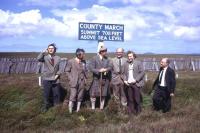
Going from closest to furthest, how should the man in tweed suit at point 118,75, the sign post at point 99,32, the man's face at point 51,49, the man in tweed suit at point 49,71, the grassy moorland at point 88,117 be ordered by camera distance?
the grassy moorland at point 88,117 → the man's face at point 51,49 → the man in tweed suit at point 49,71 → the man in tweed suit at point 118,75 → the sign post at point 99,32

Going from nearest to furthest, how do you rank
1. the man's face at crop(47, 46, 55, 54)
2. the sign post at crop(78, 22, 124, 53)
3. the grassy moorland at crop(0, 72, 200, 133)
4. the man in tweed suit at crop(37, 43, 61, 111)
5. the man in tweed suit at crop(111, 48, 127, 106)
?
the grassy moorland at crop(0, 72, 200, 133) → the man's face at crop(47, 46, 55, 54) → the man in tweed suit at crop(37, 43, 61, 111) → the man in tweed suit at crop(111, 48, 127, 106) → the sign post at crop(78, 22, 124, 53)

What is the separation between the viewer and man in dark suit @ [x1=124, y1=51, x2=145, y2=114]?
1391cm

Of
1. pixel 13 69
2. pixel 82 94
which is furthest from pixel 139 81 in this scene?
pixel 13 69

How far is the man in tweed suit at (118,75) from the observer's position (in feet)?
46.0

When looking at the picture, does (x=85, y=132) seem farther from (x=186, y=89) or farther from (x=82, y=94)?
(x=186, y=89)

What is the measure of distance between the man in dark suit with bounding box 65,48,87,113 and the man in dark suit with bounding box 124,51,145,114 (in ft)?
4.24

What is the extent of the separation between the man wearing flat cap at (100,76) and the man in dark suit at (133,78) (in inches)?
23.4

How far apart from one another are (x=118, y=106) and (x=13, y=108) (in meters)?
3.39

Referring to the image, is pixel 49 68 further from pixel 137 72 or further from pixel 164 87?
pixel 164 87

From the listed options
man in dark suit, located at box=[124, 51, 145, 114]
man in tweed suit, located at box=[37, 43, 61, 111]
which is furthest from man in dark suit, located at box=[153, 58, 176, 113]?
man in tweed suit, located at box=[37, 43, 61, 111]

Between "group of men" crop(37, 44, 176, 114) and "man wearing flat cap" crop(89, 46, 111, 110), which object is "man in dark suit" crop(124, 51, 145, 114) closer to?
"group of men" crop(37, 44, 176, 114)

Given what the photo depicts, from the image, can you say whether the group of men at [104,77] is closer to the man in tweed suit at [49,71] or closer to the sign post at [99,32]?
the man in tweed suit at [49,71]

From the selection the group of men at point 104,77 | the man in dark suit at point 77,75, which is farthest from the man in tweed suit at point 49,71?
the man in dark suit at point 77,75

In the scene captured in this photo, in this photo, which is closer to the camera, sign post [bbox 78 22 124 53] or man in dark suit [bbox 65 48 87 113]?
man in dark suit [bbox 65 48 87 113]
